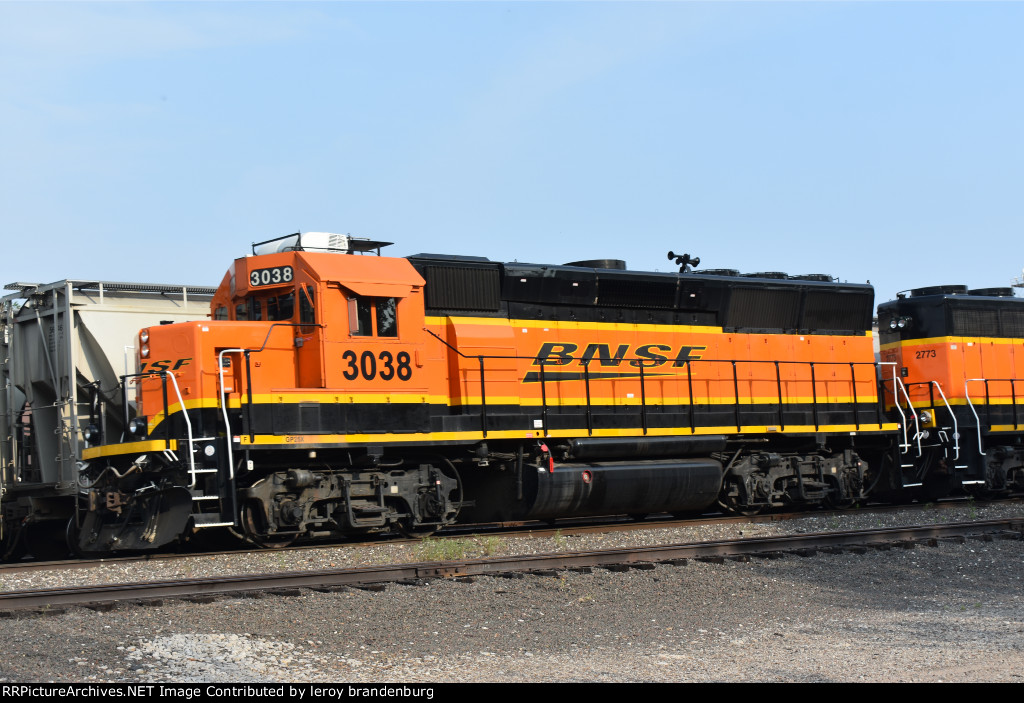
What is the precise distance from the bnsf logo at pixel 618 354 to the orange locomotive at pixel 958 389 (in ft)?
14.4

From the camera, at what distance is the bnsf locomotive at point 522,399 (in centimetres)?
1135

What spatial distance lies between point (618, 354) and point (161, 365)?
603 centimetres

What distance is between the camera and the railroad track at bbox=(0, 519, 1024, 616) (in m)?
8.27

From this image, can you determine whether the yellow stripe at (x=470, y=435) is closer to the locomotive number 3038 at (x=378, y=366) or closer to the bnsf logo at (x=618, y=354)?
the locomotive number 3038 at (x=378, y=366)

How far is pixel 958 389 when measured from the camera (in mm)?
17391

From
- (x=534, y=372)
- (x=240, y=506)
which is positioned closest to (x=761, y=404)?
(x=534, y=372)

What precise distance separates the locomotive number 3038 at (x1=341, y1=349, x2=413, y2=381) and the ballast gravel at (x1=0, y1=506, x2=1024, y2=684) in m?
2.08

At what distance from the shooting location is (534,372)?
13.6 meters

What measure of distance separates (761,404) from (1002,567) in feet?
16.9

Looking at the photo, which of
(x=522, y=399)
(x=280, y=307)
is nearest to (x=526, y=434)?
(x=522, y=399)

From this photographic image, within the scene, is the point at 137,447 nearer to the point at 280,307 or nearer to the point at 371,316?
the point at 280,307

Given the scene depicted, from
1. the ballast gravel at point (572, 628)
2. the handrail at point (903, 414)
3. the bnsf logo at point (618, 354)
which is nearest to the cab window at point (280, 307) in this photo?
the ballast gravel at point (572, 628)
